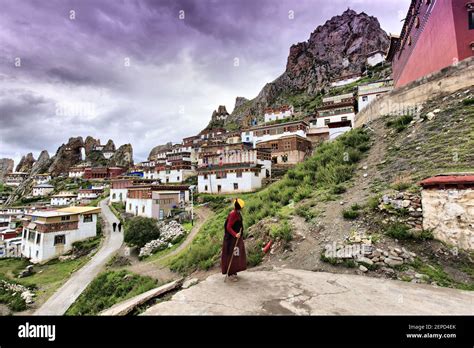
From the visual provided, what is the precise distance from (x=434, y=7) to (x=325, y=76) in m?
76.7

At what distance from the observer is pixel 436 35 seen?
15.4m

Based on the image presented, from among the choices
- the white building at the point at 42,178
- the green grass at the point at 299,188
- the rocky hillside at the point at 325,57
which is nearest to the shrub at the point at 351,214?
the green grass at the point at 299,188

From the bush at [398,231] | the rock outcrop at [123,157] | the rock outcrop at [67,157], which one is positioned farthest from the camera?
the rock outcrop at [123,157]

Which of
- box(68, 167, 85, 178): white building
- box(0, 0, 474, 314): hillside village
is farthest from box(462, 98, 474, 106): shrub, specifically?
box(68, 167, 85, 178): white building

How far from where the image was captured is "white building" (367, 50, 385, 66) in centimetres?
7531

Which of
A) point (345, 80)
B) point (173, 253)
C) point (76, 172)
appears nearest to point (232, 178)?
point (173, 253)

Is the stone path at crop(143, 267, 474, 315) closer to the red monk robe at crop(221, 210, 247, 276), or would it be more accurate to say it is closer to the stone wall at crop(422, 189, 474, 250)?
the red monk robe at crop(221, 210, 247, 276)

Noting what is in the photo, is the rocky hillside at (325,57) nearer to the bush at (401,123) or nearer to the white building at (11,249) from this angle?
the bush at (401,123)

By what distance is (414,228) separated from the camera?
23.1 feet

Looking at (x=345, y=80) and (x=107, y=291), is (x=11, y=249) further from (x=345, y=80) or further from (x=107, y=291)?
(x=345, y=80)

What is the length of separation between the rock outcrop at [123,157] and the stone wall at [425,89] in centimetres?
9868

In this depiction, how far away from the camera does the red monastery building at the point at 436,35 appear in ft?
43.0
